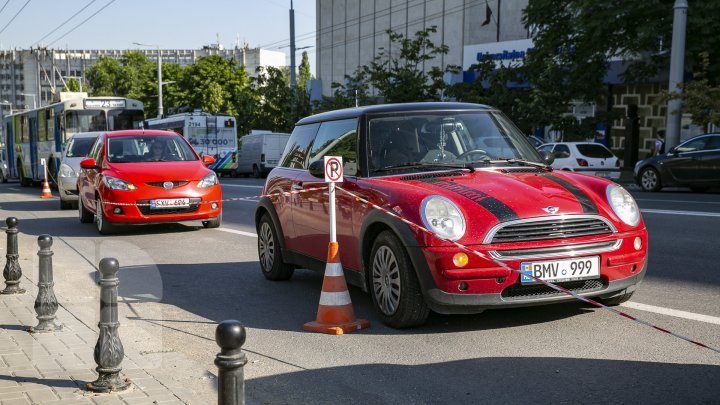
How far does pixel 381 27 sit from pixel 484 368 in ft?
166

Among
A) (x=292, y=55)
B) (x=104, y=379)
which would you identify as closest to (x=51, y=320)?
(x=104, y=379)

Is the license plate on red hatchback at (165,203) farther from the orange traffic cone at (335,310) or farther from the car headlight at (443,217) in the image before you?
the car headlight at (443,217)

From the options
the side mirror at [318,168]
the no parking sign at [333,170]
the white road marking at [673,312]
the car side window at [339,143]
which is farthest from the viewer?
the car side window at [339,143]

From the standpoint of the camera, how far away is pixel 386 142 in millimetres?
6855

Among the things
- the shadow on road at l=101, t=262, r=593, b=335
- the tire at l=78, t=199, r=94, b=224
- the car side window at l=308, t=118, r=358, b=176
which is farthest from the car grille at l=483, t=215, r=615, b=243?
the tire at l=78, t=199, r=94, b=224

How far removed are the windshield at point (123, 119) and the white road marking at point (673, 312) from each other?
80.5 ft

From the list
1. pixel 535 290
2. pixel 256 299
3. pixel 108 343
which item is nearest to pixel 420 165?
pixel 535 290

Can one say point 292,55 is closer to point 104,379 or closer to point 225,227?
point 225,227

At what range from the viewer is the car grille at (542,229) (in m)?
5.62

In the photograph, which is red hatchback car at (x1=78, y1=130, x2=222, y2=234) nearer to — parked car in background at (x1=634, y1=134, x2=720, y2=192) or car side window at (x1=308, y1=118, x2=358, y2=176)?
car side window at (x1=308, y1=118, x2=358, y2=176)

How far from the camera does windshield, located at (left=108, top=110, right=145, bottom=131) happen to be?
28855 millimetres

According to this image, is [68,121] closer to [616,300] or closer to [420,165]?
[420,165]

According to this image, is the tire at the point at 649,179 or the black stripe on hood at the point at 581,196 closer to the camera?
the black stripe on hood at the point at 581,196

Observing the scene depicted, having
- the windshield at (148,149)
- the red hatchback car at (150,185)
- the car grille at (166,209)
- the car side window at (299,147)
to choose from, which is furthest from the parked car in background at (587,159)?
the car side window at (299,147)
